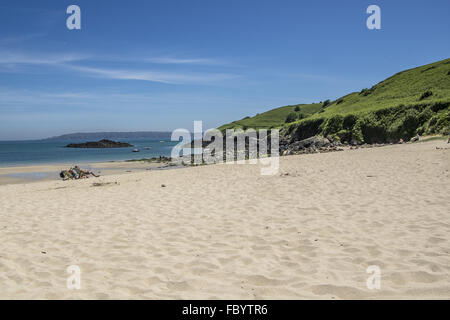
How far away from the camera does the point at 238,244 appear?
204 inches

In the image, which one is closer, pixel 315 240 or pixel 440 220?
pixel 315 240

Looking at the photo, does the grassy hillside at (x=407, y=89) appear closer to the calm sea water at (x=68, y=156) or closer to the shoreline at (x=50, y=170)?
the shoreline at (x=50, y=170)

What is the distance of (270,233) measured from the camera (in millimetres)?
5703

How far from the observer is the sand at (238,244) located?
3.68m

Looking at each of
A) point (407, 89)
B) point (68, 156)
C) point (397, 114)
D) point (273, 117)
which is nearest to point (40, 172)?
point (68, 156)

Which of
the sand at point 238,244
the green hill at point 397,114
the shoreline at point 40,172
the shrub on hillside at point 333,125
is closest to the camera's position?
the sand at point 238,244

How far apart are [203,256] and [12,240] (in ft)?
12.4

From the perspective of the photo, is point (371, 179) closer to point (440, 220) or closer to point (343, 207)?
point (343, 207)

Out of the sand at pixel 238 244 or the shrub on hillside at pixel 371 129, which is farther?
the shrub on hillside at pixel 371 129

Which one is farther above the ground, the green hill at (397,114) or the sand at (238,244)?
the green hill at (397,114)

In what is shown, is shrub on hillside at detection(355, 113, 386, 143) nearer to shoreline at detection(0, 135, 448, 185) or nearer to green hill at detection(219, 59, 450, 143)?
green hill at detection(219, 59, 450, 143)

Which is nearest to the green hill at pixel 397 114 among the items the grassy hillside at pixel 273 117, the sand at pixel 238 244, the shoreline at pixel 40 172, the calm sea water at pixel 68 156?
the shoreline at pixel 40 172
